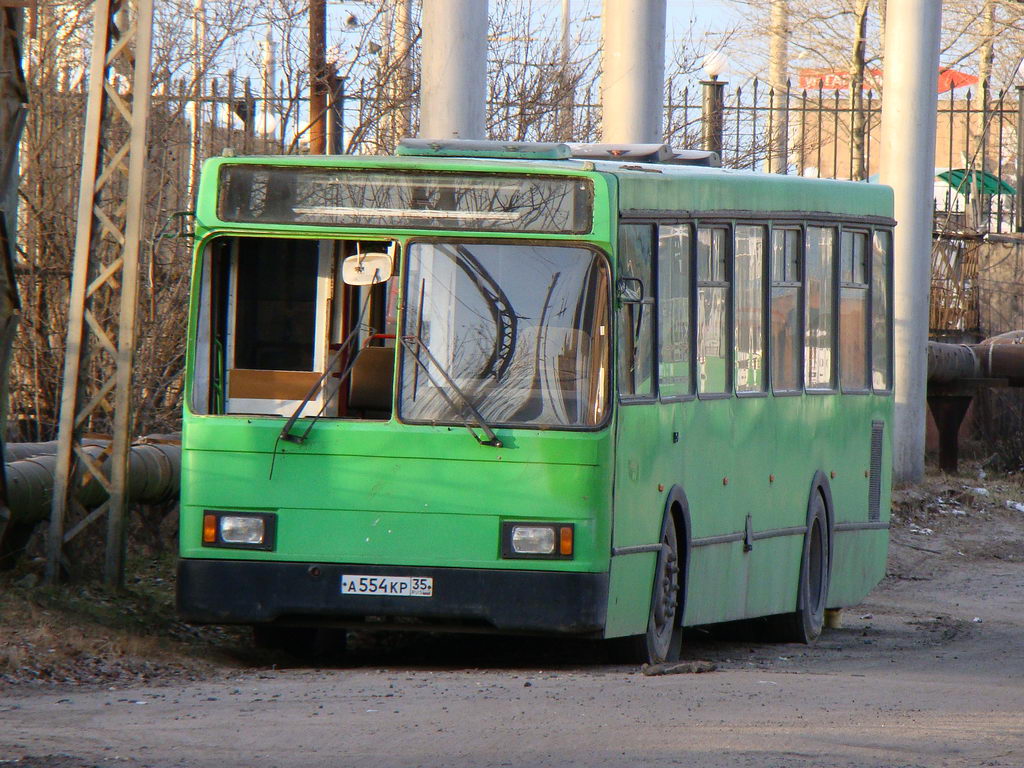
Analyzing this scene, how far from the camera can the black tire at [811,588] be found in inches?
512

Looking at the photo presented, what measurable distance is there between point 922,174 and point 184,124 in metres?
8.77

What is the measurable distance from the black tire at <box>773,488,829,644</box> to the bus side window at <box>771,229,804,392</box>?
1067 millimetres

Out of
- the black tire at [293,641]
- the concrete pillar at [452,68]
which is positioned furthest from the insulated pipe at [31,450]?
the concrete pillar at [452,68]

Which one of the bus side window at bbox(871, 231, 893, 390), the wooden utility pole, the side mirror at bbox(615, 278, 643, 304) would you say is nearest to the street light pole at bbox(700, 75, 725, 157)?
the wooden utility pole

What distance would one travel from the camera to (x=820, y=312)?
12883 millimetres

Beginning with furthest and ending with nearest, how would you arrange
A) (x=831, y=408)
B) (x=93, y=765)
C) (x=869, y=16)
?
(x=869, y=16), (x=831, y=408), (x=93, y=765)

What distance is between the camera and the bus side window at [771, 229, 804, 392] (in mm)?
12109

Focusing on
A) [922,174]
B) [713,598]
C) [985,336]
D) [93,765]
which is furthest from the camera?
[985,336]

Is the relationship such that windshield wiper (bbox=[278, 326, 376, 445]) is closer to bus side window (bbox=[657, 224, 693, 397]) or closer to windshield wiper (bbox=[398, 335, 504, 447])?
windshield wiper (bbox=[398, 335, 504, 447])

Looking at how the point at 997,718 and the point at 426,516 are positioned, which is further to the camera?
the point at 426,516

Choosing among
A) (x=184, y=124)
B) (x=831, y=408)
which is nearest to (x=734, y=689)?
(x=831, y=408)

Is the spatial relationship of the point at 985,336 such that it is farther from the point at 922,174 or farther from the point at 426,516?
the point at 426,516

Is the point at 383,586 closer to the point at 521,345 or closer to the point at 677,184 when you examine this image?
the point at 521,345

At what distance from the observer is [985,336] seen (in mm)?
28328
